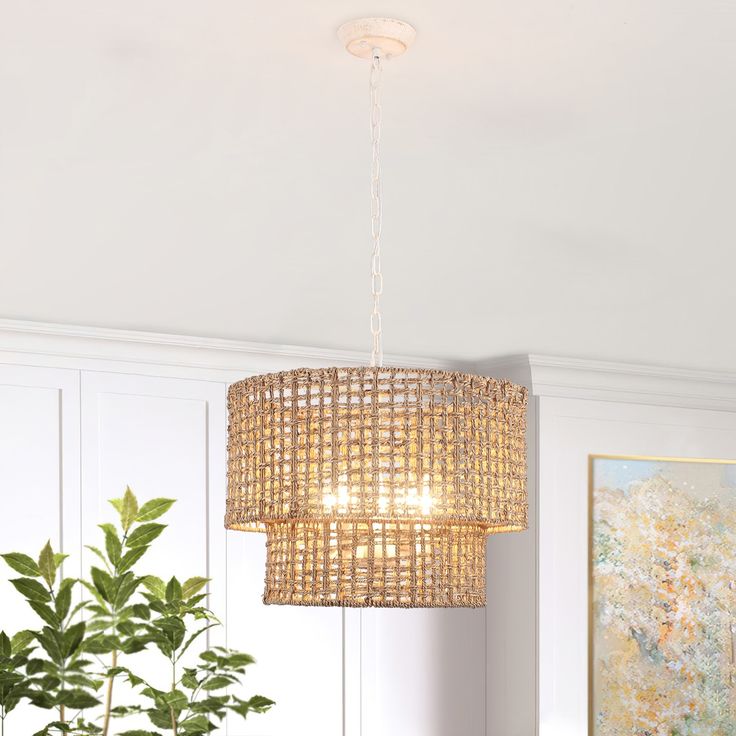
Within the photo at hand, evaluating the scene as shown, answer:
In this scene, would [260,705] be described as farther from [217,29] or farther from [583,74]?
[583,74]

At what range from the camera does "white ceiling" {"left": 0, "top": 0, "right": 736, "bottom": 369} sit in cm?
219

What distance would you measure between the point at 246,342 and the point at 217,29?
113 inches

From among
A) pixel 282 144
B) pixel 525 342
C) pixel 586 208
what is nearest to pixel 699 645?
pixel 525 342

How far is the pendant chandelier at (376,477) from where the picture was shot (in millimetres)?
2133

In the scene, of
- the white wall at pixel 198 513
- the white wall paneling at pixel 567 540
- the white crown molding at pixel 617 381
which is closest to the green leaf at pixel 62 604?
the white wall at pixel 198 513

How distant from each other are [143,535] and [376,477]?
2.00 ft

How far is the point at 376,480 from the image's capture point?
2121 millimetres

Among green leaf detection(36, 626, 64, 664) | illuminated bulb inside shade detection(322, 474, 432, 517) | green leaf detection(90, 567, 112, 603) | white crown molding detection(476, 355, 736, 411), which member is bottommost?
green leaf detection(36, 626, 64, 664)

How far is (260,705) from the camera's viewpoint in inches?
61.0

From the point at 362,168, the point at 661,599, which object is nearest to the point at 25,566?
the point at 362,168

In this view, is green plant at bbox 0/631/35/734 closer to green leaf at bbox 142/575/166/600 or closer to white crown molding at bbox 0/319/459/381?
green leaf at bbox 142/575/166/600

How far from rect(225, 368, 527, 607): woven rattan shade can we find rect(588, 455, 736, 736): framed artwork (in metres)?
3.36

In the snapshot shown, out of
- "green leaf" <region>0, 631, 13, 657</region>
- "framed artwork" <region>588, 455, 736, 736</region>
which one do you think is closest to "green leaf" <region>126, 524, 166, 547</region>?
"green leaf" <region>0, 631, 13, 657</region>

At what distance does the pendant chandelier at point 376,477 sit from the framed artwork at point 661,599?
11.0 feet
